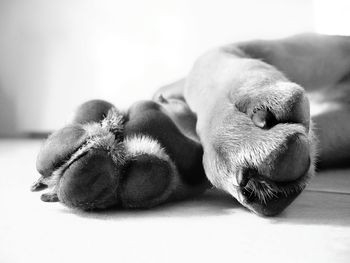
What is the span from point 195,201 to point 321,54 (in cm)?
51

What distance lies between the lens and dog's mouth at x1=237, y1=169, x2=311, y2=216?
22.6 inches

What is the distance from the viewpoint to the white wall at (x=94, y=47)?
168 cm

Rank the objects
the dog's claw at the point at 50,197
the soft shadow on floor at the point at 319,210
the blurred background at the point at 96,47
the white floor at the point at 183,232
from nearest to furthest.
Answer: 1. the white floor at the point at 183,232
2. the soft shadow on floor at the point at 319,210
3. the dog's claw at the point at 50,197
4. the blurred background at the point at 96,47

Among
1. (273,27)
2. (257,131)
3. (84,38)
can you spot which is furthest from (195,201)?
(84,38)

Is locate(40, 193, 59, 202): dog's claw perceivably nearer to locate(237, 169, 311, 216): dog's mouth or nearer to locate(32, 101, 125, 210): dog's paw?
locate(32, 101, 125, 210): dog's paw

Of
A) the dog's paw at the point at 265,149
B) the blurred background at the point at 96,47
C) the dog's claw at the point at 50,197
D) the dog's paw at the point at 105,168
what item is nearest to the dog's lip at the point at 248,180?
the dog's paw at the point at 265,149

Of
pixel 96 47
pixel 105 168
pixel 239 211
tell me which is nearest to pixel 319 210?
pixel 239 211

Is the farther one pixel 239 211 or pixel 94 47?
pixel 94 47

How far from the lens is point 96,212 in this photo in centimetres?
68

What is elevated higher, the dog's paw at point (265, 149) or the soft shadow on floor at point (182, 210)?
the dog's paw at point (265, 149)

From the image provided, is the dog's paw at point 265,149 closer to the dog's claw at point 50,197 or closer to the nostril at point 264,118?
the nostril at point 264,118

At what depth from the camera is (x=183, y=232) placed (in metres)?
0.60

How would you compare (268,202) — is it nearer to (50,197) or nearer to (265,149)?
(265,149)

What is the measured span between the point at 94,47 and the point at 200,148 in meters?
1.25
